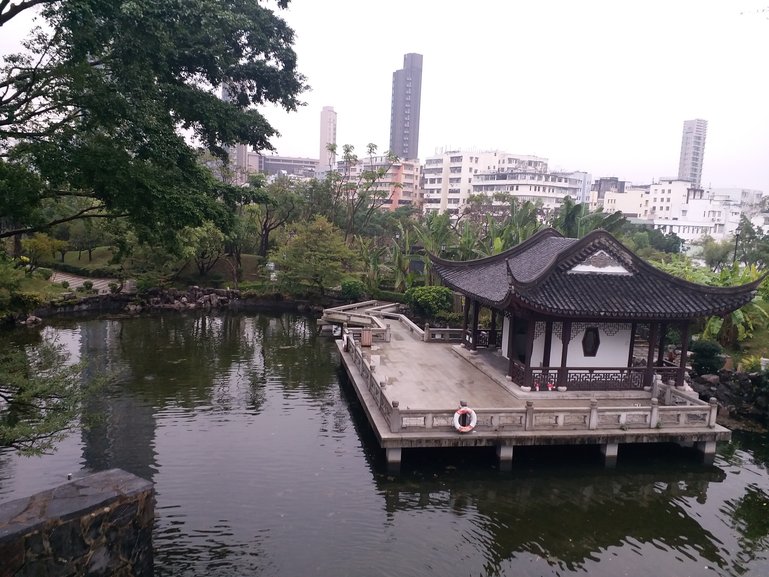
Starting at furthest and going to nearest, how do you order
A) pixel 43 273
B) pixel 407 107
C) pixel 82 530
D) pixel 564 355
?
pixel 407 107 < pixel 43 273 < pixel 564 355 < pixel 82 530

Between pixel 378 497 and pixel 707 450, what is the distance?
30.2ft

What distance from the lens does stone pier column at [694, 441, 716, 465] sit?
15180 millimetres

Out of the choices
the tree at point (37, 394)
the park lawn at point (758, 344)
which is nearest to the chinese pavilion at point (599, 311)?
the park lawn at point (758, 344)

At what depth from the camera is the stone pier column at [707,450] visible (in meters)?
15.2

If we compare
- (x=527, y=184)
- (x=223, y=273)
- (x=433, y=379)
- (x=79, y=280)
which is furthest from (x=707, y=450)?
(x=527, y=184)

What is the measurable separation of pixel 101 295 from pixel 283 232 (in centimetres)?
1690

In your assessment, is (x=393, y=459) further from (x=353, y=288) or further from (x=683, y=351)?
(x=353, y=288)

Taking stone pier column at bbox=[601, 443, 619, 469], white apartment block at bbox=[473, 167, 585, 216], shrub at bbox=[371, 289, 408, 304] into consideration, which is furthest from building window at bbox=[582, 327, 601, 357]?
white apartment block at bbox=[473, 167, 585, 216]

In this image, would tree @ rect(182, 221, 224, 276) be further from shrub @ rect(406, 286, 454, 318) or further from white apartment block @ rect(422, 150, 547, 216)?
white apartment block @ rect(422, 150, 547, 216)

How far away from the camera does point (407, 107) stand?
550 feet

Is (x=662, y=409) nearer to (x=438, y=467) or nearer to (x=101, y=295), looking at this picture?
(x=438, y=467)

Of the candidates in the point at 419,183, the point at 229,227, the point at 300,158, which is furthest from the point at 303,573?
the point at 300,158

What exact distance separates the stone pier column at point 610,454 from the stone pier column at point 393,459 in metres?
5.53

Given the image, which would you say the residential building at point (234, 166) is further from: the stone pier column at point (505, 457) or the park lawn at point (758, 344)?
the park lawn at point (758, 344)
